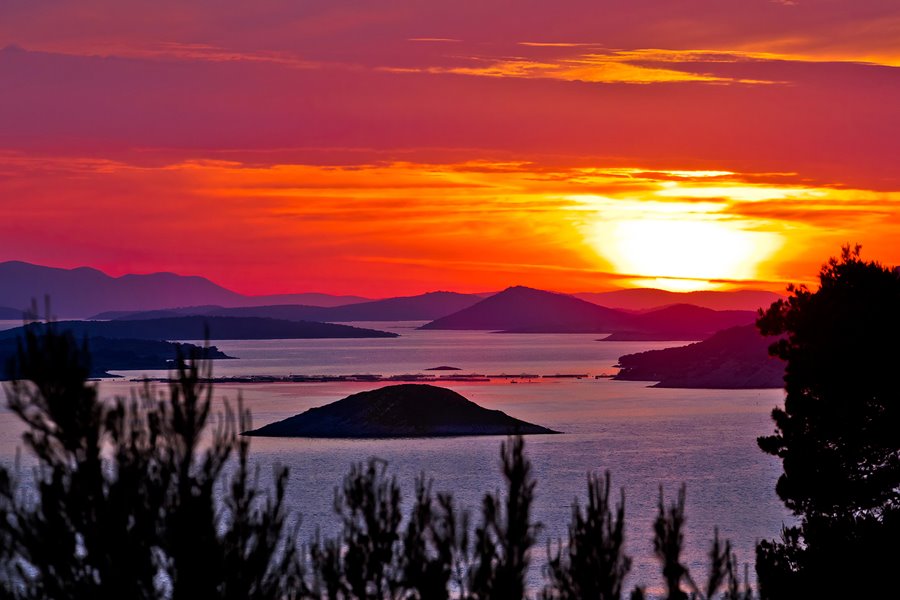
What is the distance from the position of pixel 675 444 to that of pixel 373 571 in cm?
10717

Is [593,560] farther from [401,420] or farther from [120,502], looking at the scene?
[401,420]

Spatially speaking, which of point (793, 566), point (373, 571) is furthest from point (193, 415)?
point (793, 566)

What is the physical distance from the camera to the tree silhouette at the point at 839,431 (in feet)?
103

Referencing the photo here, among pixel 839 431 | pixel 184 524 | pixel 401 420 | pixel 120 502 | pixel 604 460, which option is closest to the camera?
pixel 120 502

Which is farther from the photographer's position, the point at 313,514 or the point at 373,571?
the point at 313,514

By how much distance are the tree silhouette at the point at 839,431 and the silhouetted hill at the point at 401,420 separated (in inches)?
3569

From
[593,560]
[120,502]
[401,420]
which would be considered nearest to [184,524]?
[120,502]

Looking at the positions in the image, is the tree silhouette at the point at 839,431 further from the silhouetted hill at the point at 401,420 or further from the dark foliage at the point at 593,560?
the silhouetted hill at the point at 401,420

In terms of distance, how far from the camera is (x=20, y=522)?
14.6m

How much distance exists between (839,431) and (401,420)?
317ft

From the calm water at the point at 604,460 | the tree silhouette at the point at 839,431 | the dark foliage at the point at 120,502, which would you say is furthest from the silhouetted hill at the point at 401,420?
the dark foliage at the point at 120,502

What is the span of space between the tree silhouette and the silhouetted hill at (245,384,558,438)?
297 ft

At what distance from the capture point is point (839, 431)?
33.3m

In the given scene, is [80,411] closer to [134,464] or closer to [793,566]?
[134,464]
